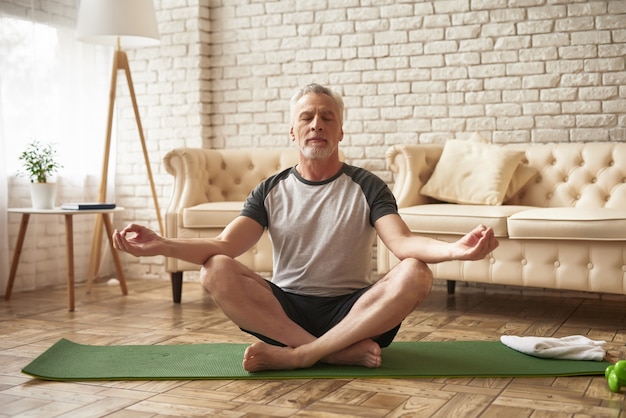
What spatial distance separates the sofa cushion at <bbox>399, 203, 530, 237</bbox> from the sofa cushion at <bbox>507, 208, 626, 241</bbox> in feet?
0.20

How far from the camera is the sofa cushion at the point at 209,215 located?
402cm

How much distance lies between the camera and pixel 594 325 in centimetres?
342

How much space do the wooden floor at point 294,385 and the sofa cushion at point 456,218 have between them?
1.34 feet

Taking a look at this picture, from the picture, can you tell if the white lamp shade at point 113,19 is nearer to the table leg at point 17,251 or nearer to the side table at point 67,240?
the side table at point 67,240

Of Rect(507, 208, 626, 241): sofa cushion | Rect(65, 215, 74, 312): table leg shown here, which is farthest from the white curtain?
Rect(507, 208, 626, 241): sofa cushion

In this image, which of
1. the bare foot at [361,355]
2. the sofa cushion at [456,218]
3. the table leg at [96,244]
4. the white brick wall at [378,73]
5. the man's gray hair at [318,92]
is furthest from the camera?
the table leg at [96,244]

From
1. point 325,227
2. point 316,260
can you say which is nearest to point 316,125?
point 325,227

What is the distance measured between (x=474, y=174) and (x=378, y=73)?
3.52ft

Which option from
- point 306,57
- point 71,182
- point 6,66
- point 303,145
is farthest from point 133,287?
point 303,145

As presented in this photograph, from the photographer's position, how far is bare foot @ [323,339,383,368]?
2.49 metres

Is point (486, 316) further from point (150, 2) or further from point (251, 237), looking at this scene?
point (150, 2)

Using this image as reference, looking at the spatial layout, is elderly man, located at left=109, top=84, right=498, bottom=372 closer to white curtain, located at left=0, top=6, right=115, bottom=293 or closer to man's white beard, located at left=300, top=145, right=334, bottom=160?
man's white beard, located at left=300, top=145, right=334, bottom=160

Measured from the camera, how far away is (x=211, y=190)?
175 inches

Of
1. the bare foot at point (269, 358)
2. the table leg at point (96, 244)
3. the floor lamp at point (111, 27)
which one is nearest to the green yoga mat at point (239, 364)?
the bare foot at point (269, 358)
